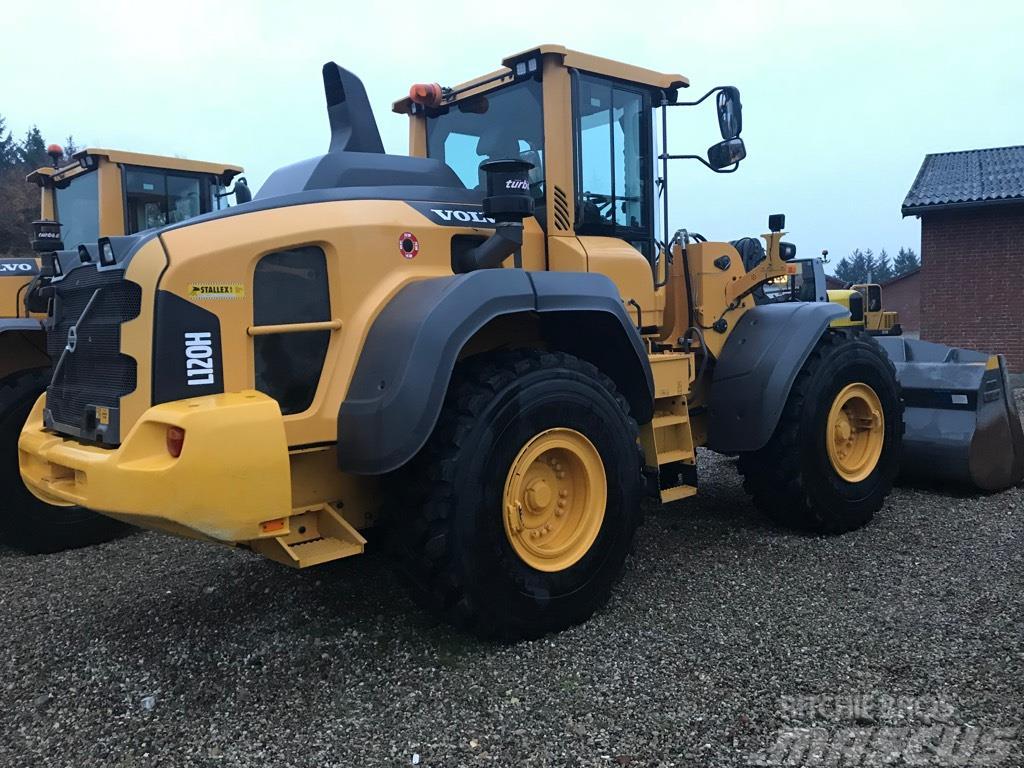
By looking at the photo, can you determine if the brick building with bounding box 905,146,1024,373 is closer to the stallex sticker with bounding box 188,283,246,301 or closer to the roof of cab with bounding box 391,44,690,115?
the roof of cab with bounding box 391,44,690,115

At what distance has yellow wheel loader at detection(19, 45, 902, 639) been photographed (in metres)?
3.07

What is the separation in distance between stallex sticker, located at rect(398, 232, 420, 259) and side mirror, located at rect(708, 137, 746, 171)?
2.03 metres

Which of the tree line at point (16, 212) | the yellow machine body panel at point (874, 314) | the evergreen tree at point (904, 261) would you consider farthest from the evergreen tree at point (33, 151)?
the evergreen tree at point (904, 261)

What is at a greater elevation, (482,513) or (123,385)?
(123,385)

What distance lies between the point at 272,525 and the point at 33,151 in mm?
55256

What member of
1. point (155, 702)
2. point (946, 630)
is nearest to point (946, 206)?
point (946, 630)

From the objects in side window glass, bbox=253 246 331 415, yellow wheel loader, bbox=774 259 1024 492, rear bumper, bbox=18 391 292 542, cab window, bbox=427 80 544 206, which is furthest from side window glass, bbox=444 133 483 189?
yellow wheel loader, bbox=774 259 1024 492

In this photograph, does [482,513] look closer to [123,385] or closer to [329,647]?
[329,647]

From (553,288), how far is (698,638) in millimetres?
1629

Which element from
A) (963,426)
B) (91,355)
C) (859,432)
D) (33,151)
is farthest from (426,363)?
(33,151)

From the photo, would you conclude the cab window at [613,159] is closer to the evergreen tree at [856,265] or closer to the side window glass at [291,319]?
the side window glass at [291,319]

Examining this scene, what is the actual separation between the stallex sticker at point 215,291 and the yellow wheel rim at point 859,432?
371cm

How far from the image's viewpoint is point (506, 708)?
3.02 meters

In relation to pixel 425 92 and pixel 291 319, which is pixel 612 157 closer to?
pixel 425 92
